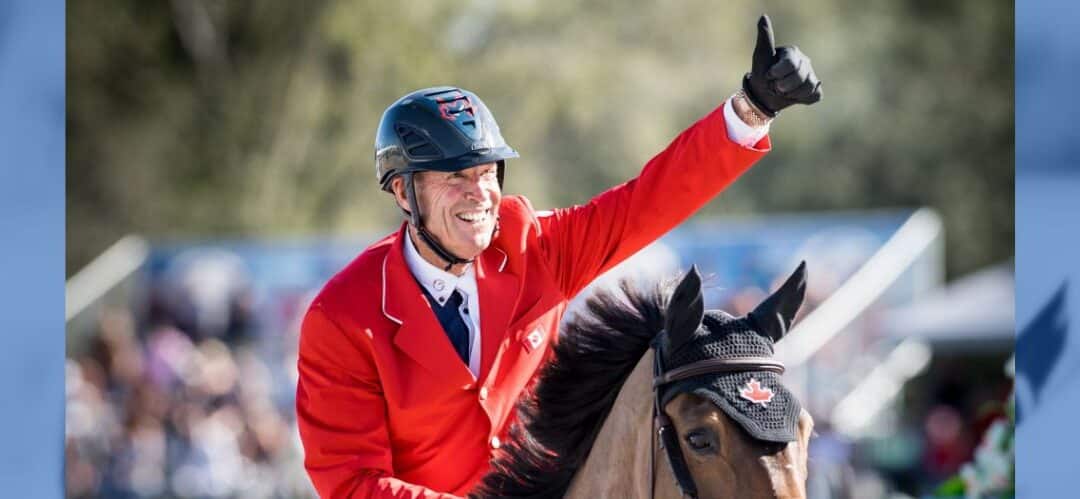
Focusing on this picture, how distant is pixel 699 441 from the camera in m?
2.88

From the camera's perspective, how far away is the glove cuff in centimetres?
348

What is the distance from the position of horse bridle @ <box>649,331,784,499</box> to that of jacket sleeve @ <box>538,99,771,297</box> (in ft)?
2.73

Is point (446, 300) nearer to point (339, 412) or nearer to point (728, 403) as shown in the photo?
point (339, 412)

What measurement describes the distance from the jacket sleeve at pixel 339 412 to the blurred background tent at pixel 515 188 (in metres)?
0.75

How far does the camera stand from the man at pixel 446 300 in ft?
11.2

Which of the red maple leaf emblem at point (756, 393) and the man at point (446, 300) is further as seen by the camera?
the man at point (446, 300)

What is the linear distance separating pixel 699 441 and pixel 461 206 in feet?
3.32

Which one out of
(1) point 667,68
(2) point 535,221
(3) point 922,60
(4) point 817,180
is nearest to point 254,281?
(2) point 535,221

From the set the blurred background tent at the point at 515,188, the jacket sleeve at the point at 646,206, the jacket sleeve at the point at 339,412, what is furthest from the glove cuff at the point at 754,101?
the jacket sleeve at the point at 339,412

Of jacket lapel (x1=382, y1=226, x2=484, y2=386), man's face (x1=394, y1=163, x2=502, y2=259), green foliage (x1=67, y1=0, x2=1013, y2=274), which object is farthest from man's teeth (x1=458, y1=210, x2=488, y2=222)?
green foliage (x1=67, y1=0, x2=1013, y2=274)

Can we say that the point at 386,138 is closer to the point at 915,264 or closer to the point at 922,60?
the point at 915,264

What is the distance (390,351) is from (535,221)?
621 mm

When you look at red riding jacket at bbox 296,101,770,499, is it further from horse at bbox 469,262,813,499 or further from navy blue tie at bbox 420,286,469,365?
horse at bbox 469,262,813,499

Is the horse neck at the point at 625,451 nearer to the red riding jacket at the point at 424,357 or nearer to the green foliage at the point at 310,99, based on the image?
the red riding jacket at the point at 424,357
